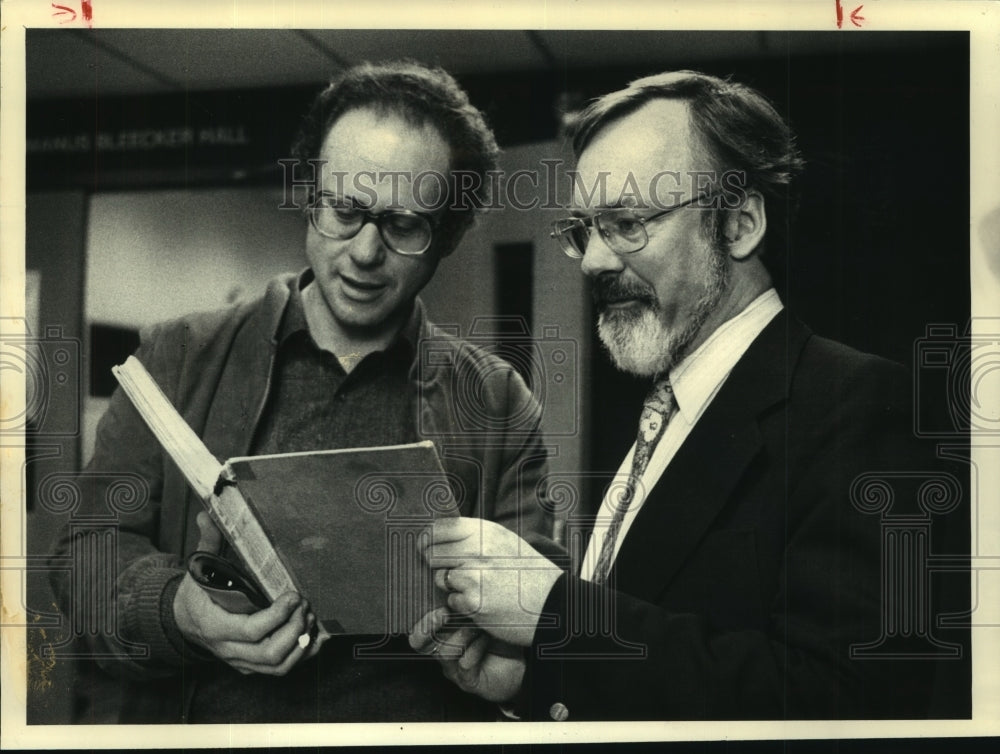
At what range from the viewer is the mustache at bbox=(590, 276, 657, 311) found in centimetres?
383

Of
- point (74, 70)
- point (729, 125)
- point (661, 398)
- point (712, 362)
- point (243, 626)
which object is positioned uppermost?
point (74, 70)

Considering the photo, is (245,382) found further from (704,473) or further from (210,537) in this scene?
(704,473)

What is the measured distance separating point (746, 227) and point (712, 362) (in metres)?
0.53

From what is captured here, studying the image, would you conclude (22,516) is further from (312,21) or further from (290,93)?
(312,21)

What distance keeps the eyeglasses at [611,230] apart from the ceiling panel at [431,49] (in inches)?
24.6

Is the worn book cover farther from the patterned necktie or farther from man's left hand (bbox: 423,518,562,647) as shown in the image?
the patterned necktie

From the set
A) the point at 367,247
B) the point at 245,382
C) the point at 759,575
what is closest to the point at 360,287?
the point at 367,247

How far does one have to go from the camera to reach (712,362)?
12.6 ft

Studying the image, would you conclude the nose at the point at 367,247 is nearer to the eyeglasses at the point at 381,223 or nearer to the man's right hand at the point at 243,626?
the eyeglasses at the point at 381,223

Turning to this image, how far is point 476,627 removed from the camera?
3785 mm

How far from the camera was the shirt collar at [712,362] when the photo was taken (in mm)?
3822

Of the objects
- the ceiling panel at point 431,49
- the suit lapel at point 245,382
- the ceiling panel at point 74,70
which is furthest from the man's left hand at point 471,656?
the ceiling panel at point 74,70

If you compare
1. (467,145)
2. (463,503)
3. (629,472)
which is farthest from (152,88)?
(629,472)

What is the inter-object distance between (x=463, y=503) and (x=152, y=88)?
199 centimetres
